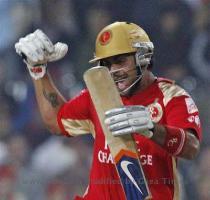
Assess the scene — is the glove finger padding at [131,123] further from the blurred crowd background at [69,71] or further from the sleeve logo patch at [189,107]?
the blurred crowd background at [69,71]

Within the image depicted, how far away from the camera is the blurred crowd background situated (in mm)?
3670

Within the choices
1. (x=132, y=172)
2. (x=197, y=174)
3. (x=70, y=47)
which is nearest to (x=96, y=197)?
(x=132, y=172)

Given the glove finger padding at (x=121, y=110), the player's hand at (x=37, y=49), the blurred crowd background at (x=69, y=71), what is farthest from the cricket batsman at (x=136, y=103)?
the blurred crowd background at (x=69, y=71)

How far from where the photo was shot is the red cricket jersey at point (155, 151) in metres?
2.39

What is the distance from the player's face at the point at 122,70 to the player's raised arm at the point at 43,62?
0.79 feet

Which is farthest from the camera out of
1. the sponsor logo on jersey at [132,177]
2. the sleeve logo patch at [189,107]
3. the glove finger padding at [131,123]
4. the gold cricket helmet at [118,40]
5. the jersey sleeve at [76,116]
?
the jersey sleeve at [76,116]

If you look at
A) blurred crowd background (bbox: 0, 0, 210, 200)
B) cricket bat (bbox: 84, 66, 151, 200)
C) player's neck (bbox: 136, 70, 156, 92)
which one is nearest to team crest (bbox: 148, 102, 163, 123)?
player's neck (bbox: 136, 70, 156, 92)

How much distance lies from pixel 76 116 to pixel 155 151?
38cm

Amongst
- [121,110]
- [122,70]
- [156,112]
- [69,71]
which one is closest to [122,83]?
[122,70]

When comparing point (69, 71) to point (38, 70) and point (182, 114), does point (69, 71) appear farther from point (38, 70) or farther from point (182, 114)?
point (182, 114)

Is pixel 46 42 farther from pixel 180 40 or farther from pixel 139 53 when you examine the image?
pixel 180 40

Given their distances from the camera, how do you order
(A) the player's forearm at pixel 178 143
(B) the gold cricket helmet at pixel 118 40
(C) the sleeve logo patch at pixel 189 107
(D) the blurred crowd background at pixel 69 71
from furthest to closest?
(D) the blurred crowd background at pixel 69 71
(B) the gold cricket helmet at pixel 118 40
(C) the sleeve logo patch at pixel 189 107
(A) the player's forearm at pixel 178 143

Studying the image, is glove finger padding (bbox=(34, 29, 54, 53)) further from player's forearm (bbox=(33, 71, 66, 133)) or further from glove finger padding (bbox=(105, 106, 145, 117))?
glove finger padding (bbox=(105, 106, 145, 117))

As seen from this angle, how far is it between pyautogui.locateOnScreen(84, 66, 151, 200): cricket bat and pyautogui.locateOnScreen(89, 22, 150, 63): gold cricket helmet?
0.26 m
